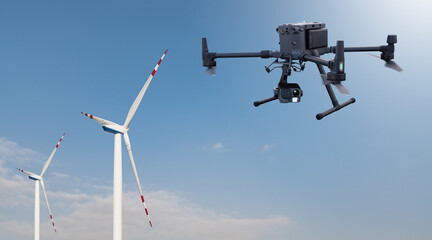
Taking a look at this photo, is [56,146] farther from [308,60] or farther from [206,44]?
[308,60]

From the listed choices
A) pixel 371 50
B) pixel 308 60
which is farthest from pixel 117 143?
pixel 371 50

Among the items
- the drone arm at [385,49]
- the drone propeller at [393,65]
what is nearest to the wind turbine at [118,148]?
the drone arm at [385,49]

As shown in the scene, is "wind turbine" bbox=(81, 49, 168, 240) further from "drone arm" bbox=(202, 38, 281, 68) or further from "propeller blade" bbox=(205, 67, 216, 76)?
"propeller blade" bbox=(205, 67, 216, 76)

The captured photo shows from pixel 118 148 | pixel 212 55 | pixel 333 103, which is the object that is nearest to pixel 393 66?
pixel 333 103

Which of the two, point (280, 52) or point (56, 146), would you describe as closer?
point (280, 52)

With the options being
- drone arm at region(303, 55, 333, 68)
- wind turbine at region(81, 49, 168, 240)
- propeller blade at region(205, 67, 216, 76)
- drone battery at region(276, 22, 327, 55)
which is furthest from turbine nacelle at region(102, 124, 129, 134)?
drone arm at region(303, 55, 333, 68)

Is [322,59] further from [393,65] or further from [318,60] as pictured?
[393,65]
